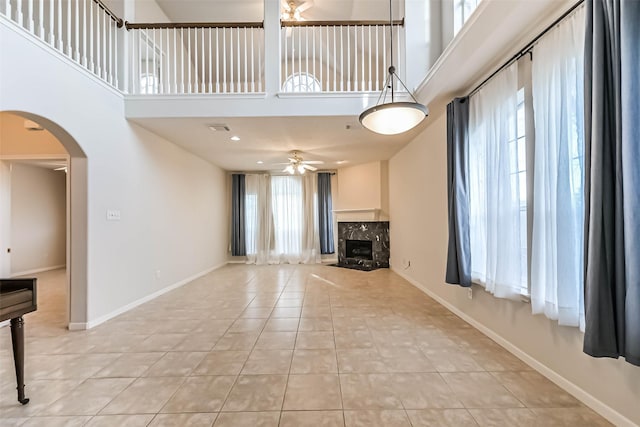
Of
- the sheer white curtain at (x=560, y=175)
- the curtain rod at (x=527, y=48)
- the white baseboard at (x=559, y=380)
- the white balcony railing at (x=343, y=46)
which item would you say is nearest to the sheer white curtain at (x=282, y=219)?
the white balcony railing at (x=343, y=46)

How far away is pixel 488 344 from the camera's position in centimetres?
250

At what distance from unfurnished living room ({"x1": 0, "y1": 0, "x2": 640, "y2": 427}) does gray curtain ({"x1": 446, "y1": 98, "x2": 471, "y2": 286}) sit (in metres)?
0.02

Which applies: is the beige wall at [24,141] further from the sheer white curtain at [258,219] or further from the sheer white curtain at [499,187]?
the sheer white curtain at [499,187]

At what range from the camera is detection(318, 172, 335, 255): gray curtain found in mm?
7355

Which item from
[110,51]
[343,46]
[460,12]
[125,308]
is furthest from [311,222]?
[460,12]

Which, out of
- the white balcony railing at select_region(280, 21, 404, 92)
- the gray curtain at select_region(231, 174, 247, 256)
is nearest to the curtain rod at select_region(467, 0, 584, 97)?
the white balcony railing at select_region(280, 21, 404, 92)

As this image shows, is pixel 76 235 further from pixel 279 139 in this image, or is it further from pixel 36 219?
pixel 36 219

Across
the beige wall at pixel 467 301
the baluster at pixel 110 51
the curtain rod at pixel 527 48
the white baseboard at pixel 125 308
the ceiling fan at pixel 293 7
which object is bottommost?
the white baseboard at pixel 125 308

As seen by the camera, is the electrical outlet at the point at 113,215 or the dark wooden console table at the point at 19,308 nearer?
the dark wooden console table at the point at 19,308

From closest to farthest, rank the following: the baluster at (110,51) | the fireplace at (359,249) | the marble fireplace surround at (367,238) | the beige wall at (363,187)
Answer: the baluster at (110,51) < the beige wall at (363,187) < the marble fireplace surround at (367,238) < the fireplace at (359,249)

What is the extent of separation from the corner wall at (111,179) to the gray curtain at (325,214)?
131 inches

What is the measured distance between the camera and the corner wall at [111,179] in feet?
8.10

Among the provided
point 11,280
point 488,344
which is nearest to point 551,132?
point 488,344

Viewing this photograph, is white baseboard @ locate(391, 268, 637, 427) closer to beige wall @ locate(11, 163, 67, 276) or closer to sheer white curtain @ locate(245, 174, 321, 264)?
sheer white curtain @ locate(245, 174, 321, 264)
